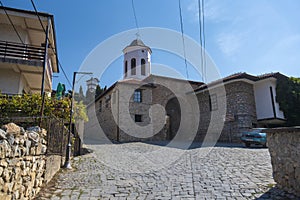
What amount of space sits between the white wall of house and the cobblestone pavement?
9.88 meters

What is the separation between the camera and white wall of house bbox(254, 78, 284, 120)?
16.2m

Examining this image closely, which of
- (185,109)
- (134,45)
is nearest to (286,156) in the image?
(185,109)

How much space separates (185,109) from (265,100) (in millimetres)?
6972

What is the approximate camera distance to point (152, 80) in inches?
781

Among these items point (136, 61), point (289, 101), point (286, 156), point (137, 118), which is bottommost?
point (286, 156)

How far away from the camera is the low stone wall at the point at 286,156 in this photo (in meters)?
4.14

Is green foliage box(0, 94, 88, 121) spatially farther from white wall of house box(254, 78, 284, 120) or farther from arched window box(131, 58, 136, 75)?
arched window box(131, 58, 136, 75)

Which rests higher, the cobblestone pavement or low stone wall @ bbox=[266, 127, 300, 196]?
low stone wall @ bbox=[266, 127, 300, 196]

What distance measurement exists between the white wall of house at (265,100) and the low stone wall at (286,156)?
1266cm

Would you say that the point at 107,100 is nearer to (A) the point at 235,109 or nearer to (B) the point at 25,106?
(A) the point at 235,109

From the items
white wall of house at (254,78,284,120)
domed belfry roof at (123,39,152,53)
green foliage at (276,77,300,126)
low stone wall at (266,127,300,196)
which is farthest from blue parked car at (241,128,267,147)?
domed belfry roof at (123,39,152,53)

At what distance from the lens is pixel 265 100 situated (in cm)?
1653

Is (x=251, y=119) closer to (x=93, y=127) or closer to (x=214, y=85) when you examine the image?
(x=214, y=85)

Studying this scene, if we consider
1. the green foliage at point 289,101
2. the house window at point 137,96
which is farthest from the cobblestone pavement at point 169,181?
the green foliage at point 289,101
